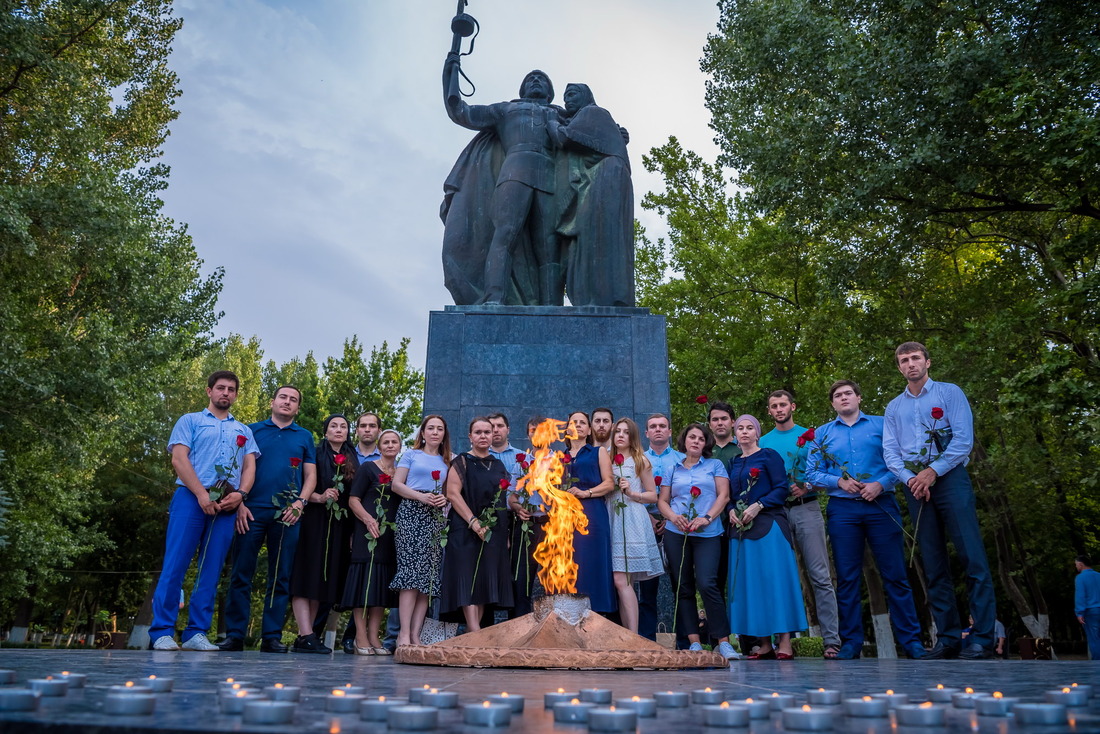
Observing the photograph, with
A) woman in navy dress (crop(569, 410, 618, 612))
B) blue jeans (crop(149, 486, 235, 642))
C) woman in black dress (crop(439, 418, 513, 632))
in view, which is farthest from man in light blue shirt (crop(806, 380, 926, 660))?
blue jeans (crop(149, 486, 235, 642))

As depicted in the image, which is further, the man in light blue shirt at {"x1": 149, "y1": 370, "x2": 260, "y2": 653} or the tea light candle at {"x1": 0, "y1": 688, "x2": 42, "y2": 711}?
the man in light blue shirt at {"x1": 149, "y1": 370, "x2": 260, "y2": 653}

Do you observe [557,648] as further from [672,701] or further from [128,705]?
[128,705]

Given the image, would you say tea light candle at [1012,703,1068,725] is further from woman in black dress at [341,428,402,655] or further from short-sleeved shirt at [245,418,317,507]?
short-sleeved shirt at [245,418,317,507]

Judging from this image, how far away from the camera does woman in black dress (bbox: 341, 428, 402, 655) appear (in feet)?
21.3

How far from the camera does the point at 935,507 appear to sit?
19.4 ft

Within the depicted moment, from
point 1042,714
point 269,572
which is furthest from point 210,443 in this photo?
point 1042,714

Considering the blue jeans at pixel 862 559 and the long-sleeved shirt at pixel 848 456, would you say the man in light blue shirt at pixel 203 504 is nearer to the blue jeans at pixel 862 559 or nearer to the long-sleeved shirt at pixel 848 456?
the long-sleeved shirt at pixel 848 456

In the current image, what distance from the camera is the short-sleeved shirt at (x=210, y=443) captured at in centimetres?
630

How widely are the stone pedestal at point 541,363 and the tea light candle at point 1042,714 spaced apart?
624cm

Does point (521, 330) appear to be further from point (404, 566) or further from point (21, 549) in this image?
point (21, 549)

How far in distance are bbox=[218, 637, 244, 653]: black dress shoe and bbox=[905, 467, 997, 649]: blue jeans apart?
4.86 meters

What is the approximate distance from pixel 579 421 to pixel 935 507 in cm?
262

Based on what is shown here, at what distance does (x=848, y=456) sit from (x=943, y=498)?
77cm

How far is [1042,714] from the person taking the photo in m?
1.99
